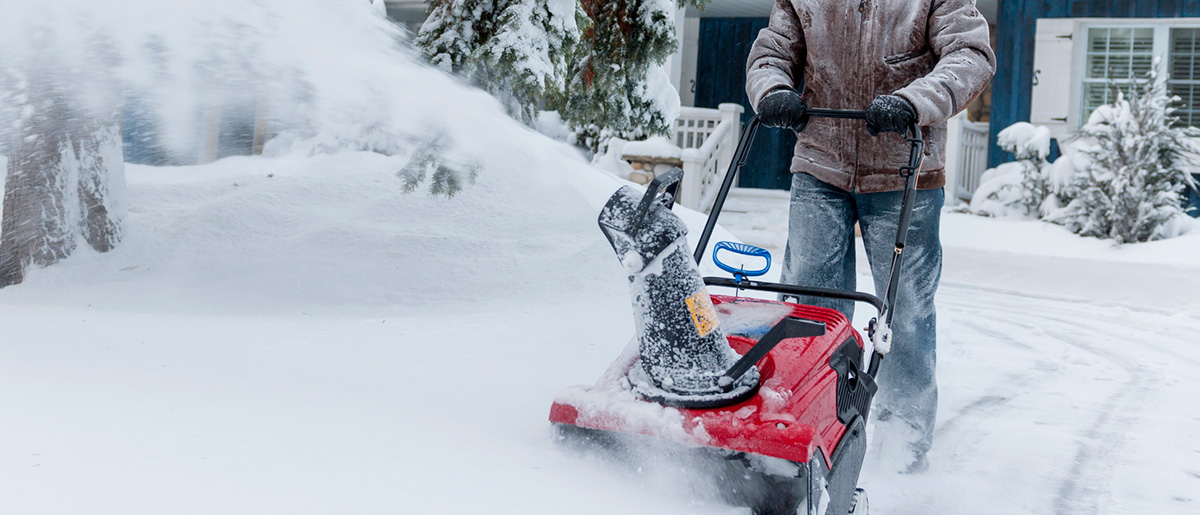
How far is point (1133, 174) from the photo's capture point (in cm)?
908

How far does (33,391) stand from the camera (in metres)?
2.22

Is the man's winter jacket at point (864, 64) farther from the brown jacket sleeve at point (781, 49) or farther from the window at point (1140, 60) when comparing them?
the window at point (1140, 60)

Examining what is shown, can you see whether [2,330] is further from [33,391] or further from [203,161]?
[203,161]

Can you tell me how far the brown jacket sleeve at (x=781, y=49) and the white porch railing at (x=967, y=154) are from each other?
857 centimetres

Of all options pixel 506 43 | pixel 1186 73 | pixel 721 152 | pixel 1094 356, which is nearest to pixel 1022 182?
pixel 1186 73

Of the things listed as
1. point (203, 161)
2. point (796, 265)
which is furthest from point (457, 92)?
point (203, 161)

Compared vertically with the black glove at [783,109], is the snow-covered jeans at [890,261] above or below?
below

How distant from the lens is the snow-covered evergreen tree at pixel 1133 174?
9047 millimetres

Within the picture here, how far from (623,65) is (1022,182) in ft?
21.9

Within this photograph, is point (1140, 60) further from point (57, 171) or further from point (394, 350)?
point (57, 171)

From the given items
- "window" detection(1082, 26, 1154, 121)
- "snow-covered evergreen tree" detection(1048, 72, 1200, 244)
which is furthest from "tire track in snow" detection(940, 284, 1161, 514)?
"window" detection(1082, 26, 1154, 121)

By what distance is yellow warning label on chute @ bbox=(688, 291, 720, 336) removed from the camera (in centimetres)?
189

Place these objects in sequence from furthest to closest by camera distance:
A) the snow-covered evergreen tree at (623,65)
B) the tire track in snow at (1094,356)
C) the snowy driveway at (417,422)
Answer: the snow-covered evergreen tree at (623,65) < the tire track in snow at (1094,356) < the snowy driveway at (417,422)

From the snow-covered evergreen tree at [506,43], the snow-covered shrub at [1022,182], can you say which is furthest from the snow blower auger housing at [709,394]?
the snow-covered shrub at [1022,182]
